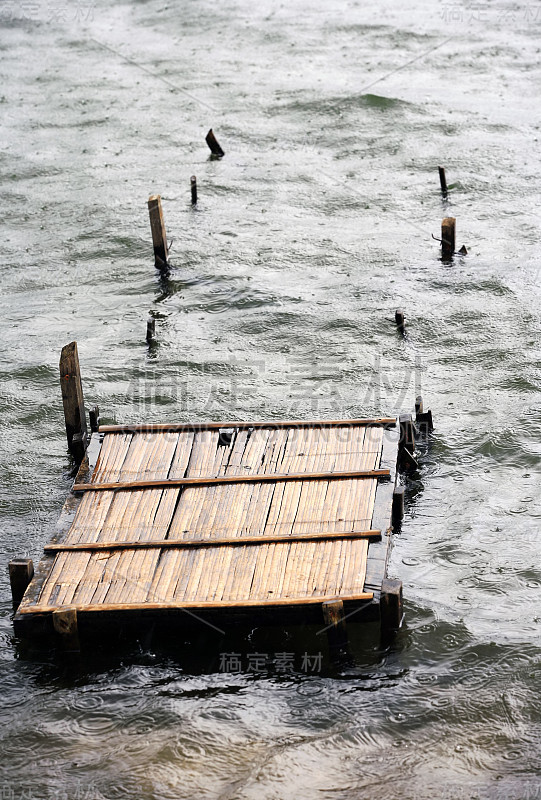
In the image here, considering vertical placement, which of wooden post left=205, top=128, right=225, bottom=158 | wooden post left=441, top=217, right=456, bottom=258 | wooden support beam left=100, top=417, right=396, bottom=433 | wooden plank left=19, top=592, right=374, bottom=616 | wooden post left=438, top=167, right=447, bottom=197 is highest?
wooden post left=205, top=128, right=225, bottom=158

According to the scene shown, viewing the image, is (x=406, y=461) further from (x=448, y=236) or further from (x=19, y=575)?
(x=448, y=236)

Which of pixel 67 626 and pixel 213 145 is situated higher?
pixel 213 145

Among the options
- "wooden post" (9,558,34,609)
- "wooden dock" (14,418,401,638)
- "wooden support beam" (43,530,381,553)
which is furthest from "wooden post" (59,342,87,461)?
"wooden post" (9,558,34,609)

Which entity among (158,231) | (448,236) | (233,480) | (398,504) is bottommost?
(398,504)

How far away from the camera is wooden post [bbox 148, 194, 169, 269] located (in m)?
17.6

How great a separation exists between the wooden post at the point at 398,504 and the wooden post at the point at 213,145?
13813 millimetres

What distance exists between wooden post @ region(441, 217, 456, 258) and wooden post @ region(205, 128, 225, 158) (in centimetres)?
731

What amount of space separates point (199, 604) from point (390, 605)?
1.96 m

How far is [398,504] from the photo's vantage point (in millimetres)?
11500

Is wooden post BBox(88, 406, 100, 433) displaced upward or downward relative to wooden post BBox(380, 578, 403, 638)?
upward

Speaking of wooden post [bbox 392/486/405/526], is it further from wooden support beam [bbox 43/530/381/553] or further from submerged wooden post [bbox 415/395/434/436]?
submerged wooden post [bbox 415/395/434/436]

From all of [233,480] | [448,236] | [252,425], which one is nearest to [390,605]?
[233,480]

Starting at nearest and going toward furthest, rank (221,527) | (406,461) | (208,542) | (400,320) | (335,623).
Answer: (335,623) → (208,542) → (221,527) → (406,461) → (400,320)

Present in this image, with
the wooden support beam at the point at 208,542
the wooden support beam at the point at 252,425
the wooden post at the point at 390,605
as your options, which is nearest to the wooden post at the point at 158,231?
the wooden support beam at the point at 252,425
